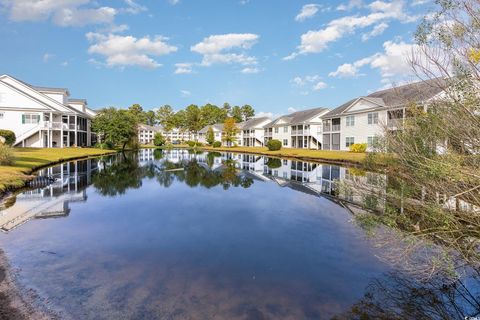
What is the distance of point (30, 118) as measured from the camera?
45031 millimetres

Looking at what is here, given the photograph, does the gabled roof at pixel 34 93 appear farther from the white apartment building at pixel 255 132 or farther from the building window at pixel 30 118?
the white apartment building at pixel 255 132

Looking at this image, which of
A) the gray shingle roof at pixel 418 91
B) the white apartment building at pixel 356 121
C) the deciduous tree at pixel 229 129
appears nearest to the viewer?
the gray shingle roof at pixel 418 91

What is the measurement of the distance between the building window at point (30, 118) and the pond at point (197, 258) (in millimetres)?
34636

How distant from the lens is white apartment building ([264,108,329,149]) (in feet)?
202

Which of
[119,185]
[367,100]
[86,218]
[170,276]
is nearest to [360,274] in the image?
[170,276]

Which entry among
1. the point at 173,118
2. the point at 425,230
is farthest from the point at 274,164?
the point at 173,118

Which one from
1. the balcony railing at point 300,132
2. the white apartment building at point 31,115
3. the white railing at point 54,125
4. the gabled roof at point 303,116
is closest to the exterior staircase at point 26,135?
the white apartment building at point 31,115

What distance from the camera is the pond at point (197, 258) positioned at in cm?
616

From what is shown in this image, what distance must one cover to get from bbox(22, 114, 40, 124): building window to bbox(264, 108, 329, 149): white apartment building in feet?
146

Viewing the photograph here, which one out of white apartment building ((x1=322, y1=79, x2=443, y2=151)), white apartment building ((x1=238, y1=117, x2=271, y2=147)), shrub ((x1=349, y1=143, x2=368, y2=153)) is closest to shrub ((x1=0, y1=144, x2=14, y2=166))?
white apartment building ((x1=322, y1=79, x2=443, y2=151))

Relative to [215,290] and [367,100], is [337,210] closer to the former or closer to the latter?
[215,290]

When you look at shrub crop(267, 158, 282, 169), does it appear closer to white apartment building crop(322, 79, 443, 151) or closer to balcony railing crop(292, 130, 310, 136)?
white apartment building crop(322, 79, 443, 151)

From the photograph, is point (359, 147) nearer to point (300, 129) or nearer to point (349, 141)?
point (349, 141)

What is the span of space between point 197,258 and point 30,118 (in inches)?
1847
